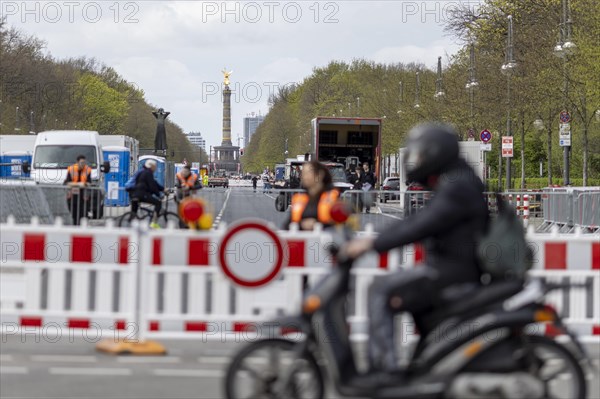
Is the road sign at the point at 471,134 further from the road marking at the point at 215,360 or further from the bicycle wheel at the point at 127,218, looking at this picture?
the road marking at the point at 215,360

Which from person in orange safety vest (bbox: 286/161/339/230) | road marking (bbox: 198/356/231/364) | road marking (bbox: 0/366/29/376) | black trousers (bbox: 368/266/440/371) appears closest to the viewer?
black trousers (bbox: 368/266/440/371)

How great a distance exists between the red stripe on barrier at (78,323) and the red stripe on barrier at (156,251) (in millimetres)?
893

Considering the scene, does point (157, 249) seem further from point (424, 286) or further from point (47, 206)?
point (47, 206)

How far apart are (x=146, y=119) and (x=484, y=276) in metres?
134

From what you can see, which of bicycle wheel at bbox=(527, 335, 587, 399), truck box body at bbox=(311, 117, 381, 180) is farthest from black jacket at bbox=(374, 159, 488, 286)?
truck box body at bbox=(311, 117, 381, 180)

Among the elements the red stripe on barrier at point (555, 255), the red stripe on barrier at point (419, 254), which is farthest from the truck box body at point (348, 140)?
the red stripe on barrier at point (555, 255)

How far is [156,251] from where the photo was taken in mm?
11156

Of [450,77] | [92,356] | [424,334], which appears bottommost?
[92,356]

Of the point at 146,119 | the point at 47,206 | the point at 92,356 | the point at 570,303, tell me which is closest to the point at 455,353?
the point at 92,356

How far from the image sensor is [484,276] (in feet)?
22.9

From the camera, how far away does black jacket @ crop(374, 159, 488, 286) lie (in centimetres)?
675

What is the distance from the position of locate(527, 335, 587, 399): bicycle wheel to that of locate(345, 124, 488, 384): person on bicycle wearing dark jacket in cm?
49

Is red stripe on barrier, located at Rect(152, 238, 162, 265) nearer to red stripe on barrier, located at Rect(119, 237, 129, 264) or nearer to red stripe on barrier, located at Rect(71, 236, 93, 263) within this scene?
red stripe on barrier, located at Rect(119, 237, 129, 264)

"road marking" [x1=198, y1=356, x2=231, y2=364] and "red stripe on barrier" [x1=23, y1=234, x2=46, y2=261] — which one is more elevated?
"red stripe on barrier" [x1=23, y1=234, x2=46, y2=261]
